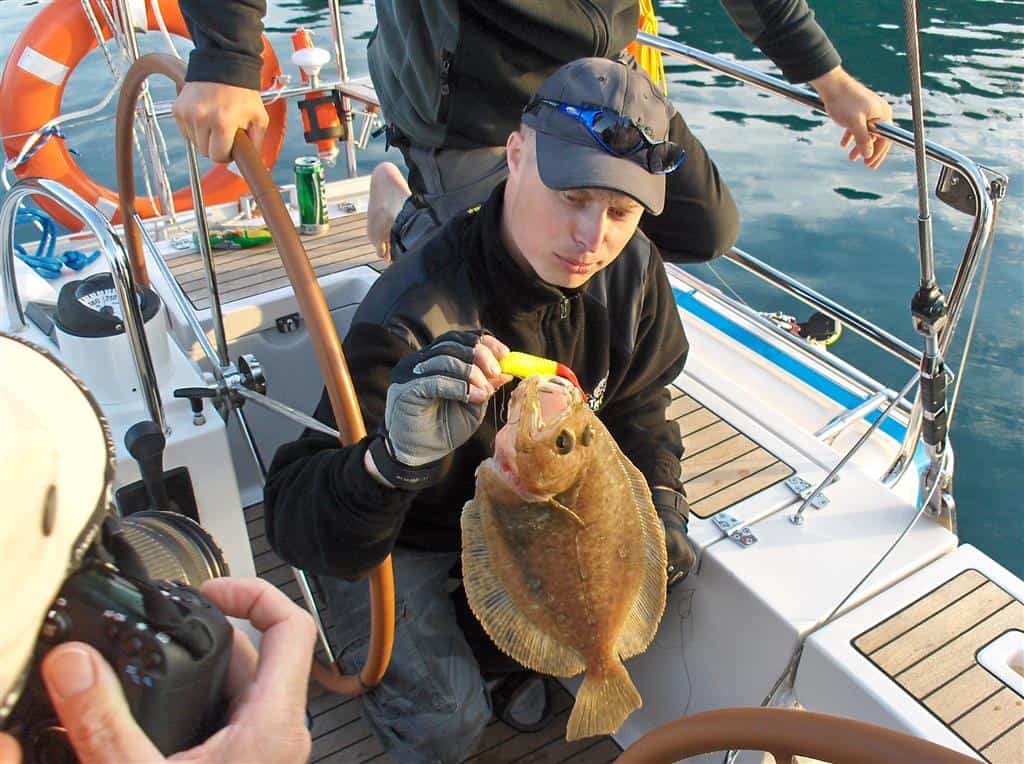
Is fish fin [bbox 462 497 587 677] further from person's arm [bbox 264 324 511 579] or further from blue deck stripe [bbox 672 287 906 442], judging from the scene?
blue deck stripe [bbox 672 287 906 442]

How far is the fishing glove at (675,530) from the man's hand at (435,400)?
711 millimetres

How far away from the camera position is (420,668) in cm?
212

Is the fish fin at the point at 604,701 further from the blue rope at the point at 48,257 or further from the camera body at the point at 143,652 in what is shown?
the blue rope at the point at 48,257

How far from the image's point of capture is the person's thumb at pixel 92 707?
A: 67 centimetres

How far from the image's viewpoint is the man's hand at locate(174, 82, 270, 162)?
68.4 inches

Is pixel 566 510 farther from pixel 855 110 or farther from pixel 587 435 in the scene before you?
pixel 855 110

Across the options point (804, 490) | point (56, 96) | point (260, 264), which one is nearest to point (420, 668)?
point (804, 490)

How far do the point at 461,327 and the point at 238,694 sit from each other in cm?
121

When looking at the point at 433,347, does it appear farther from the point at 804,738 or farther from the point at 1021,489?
the point at 1021,489

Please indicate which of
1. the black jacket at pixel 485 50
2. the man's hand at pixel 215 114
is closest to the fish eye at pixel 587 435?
the man's hand at pixel 215 114

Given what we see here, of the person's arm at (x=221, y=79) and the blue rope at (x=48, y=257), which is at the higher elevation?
the person's arm at (x=221, y=79)

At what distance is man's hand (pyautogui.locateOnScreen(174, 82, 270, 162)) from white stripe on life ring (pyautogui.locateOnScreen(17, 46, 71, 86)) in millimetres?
4071

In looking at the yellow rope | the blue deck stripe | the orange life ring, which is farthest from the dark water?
the yellow rope

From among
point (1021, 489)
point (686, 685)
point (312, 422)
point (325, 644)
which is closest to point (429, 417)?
point (312, 422)
